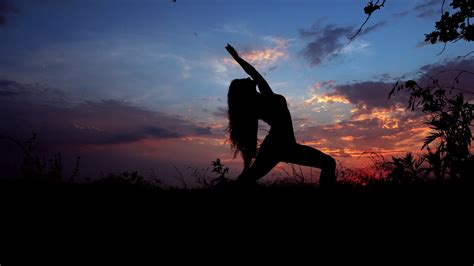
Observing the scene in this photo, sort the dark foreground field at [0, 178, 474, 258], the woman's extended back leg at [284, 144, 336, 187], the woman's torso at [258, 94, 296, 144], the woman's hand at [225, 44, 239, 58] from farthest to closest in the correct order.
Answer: the woman's hand at [225, 44, 239, 58], the woman's extended back leg at [284, 144, 336, 187], the woman's torso at [258, 94, 296, 144], the dark foreground field at [0, 178, 474, 258]

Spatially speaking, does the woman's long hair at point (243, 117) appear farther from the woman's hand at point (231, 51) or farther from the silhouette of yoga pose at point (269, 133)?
the woman's hand at point (231, 51)

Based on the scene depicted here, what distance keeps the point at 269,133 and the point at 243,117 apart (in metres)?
0.42

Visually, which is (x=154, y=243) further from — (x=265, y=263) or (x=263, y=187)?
(x=263, y=187)

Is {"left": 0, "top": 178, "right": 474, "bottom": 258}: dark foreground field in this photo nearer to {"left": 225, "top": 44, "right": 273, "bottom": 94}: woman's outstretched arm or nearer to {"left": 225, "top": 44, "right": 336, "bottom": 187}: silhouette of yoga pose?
{"left": 225, "top": 44, "right": 336, "bottom": 187}: silhouette of yoga pose

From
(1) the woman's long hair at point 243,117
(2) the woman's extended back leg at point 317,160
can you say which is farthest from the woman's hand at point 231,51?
(2) the woman's extended back leg at point 317,160

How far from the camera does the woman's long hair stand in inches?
195

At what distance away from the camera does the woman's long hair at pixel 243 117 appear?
496cm

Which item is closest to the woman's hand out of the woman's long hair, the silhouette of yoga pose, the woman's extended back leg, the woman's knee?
the silhouette of yoga pose

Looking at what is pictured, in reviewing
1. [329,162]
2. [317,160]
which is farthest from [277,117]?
[329,162]

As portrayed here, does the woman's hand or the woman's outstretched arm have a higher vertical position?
the woman's hand

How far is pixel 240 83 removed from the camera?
4984 mm

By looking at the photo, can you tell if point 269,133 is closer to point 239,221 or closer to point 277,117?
point 277,117

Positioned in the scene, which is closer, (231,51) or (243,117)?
(243,117)

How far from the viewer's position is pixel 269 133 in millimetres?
5000
